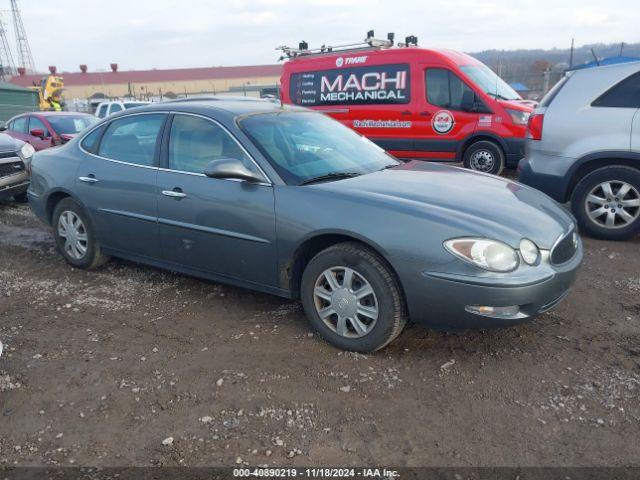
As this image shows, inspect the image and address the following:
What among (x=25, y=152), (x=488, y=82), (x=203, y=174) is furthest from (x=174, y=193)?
(x=488, y=82)

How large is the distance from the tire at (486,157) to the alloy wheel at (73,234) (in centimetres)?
631

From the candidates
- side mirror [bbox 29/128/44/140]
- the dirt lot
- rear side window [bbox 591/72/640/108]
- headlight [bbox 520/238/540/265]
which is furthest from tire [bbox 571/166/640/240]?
side mirror [bbox 29/128/44/140]

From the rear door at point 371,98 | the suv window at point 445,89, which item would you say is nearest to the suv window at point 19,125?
the rear door at point 371,98

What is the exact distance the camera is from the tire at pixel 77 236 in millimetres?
4660

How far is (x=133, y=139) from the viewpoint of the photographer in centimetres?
428

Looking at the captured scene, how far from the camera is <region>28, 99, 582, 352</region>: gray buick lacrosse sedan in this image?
2904 mm

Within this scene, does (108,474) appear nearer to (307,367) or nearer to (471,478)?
(307,367)

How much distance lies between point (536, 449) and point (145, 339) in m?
2.54

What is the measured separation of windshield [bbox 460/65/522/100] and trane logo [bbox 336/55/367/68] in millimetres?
1824

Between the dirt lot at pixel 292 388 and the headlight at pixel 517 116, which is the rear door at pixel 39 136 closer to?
the dirt lot at pixel 292 388

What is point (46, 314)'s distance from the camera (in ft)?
13.0

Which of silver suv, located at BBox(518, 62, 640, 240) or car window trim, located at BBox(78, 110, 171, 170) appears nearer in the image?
car window trim, located at BBox(78, 110, 171, 170)

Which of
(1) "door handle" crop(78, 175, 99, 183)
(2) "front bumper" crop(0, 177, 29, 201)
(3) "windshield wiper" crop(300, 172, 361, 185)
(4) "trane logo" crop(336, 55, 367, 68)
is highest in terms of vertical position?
(4) "trane logo" crop(336, 55, 367, 68)

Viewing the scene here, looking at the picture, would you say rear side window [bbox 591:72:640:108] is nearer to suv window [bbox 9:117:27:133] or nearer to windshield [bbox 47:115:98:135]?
windshield [bbox 47:115:98:135]
